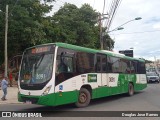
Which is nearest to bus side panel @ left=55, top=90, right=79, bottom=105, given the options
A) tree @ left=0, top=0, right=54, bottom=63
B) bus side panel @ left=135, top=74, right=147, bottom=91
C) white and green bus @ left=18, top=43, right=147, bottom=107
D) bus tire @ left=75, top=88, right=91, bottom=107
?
white and green bus @ left=18, top=43, right=147, bottom=107

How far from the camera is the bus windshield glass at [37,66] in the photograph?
38.9 ft

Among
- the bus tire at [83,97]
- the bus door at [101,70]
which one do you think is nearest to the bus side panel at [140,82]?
the bus door at [101,70]

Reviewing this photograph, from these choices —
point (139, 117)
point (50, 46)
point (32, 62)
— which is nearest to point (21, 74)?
point (32, 62)

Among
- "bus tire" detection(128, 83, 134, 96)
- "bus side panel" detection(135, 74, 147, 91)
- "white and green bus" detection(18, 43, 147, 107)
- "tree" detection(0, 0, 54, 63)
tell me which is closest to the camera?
"white and green bus" detection(18, 43, 147, 107)

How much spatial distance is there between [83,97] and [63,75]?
6.77ft

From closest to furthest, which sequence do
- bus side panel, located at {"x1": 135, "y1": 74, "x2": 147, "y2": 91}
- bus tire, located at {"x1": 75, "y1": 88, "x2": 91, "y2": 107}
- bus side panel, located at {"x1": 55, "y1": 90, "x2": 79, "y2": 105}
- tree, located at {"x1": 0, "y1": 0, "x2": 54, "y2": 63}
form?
bus side panel, located at {"x1": 55, "y1": 90, "x2": 79, "y2": 105} < bus tire, located at {"x1": 75, "y1": 88, "x2": 91, "y2": 107} < bus side panel, located at {"x1": 135, "y1": 74, "x2": 147, "y2": 91} < tree, located at {"x1": 0, "y1": 0, "x2": 54, "y2": 63}

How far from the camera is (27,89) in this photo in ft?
39.7

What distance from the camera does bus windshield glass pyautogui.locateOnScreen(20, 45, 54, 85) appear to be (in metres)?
11.9

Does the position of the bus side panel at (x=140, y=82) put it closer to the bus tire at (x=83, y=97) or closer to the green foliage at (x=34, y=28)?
the bus tire at (x=83, y=97)

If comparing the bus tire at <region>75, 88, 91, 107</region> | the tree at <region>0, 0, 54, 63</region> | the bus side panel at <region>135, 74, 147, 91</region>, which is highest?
the tree at <region>0, 0, 54, 63</region>

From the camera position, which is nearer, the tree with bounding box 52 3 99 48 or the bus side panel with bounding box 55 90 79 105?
the bus side panel with bounding box 55 90 79 105

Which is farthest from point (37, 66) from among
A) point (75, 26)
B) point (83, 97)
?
point (75, 26)

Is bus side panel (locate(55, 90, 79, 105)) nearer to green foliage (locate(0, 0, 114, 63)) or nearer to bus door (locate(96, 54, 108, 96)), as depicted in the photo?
bus door (locate(96, 54, 108, 96))

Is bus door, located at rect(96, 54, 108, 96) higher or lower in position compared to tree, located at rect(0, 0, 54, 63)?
lower
